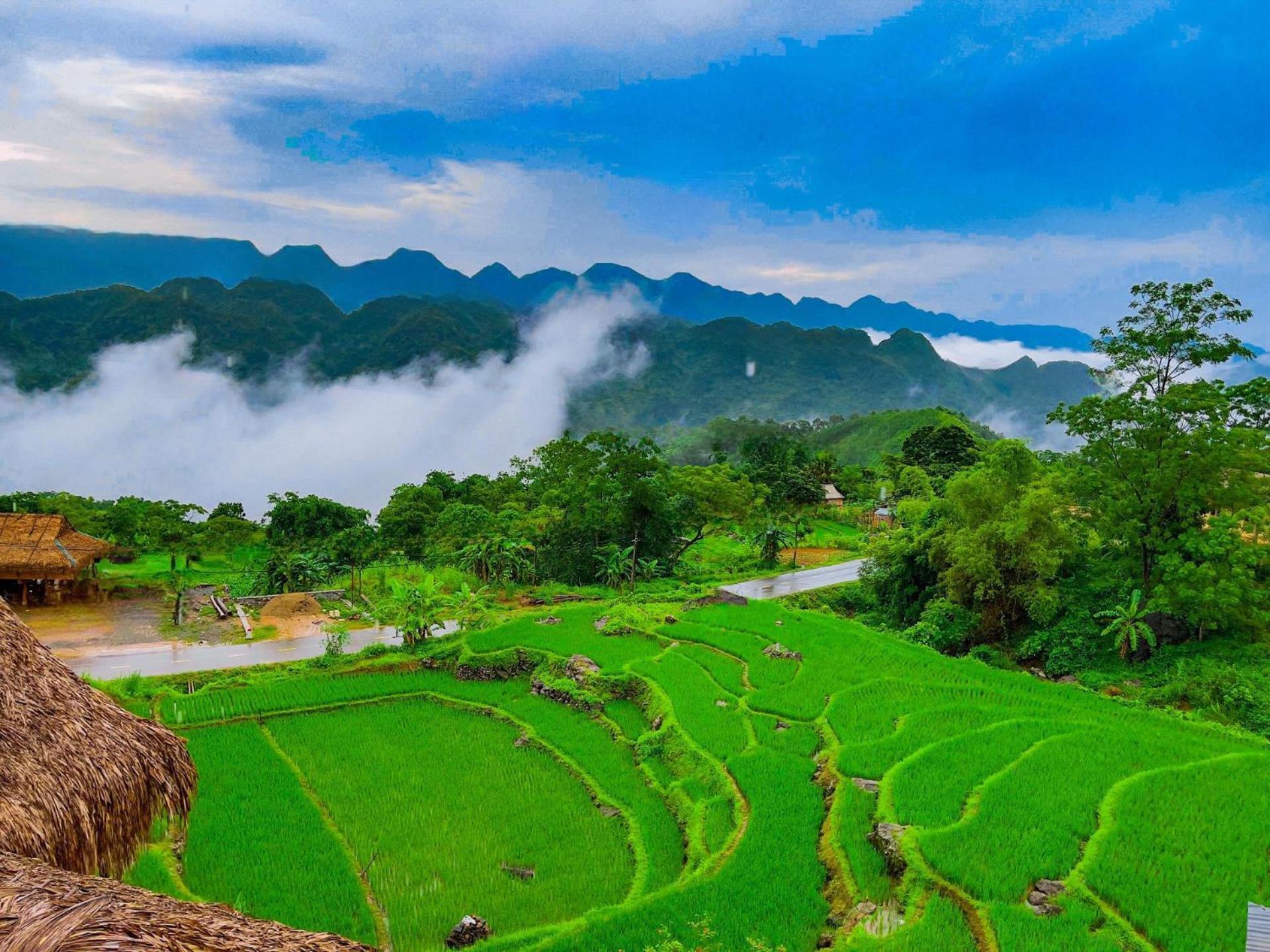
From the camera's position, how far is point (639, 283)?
Result: 172 m

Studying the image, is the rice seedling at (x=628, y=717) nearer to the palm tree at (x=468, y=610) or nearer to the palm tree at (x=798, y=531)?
the palm tree at (x=468, y=610)

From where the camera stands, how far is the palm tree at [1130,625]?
53.8 ft

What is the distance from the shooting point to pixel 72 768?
5875 millimetres

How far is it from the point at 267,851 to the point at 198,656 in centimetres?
978

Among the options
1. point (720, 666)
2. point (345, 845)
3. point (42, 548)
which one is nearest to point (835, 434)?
point (720, 666)

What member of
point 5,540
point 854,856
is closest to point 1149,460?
point 854,856

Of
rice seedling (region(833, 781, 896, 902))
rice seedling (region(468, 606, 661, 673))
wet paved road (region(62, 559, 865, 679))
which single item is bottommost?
wet paved road (region(62, 559, 865, 679))

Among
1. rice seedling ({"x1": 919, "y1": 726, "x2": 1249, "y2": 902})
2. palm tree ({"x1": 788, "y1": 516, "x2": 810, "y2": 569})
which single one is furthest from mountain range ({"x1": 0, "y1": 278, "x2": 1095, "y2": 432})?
rice seedling ({"x1": 919, "y1": 726, "x2": 1249, "y2": 902})

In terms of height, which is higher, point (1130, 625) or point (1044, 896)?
point (1130, 625)

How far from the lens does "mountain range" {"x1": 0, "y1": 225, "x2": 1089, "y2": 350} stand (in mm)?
106250

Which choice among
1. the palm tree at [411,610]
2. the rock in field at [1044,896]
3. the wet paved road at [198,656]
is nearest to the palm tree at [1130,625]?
the rock in field at [1044,896]

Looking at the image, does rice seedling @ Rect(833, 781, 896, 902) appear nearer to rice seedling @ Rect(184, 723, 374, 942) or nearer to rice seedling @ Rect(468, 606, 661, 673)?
rice seedling @ Rect(184, 723, 374, 942)

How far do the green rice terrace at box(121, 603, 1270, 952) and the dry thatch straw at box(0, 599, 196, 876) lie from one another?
3060 mm

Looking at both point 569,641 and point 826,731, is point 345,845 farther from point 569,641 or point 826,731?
point 569,641
